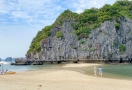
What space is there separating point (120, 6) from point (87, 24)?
20697mm

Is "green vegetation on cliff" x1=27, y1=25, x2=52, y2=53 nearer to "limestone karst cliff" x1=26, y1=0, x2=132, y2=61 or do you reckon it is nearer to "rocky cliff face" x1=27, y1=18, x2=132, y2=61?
"limestone karst cliff" x1=26, y1=0, x2=132, y2=61

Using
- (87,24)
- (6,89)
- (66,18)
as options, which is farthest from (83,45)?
(6,89)

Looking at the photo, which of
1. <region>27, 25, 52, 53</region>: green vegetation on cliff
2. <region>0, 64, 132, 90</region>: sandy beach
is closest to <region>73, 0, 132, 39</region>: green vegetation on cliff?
<region>27, 25, 52, 53</region>: green vegetation on cliff

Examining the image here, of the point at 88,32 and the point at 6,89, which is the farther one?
the point at 88,32

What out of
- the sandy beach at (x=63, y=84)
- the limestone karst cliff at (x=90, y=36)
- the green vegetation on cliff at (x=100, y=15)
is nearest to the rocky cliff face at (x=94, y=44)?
the limestone karst cliff at (x=90, y=36)

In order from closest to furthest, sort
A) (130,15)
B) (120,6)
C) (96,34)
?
(96,34) → (130,15) → (120,6)

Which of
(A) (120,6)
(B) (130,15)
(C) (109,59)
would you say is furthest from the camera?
(A) (120,6)

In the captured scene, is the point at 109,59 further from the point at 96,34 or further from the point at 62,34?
the point at 62,34

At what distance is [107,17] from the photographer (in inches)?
3457

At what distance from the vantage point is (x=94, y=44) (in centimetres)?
8425

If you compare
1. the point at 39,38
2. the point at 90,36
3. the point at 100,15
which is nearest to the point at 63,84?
the point at 90,36

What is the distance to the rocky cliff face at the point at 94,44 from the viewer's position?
81.2 m

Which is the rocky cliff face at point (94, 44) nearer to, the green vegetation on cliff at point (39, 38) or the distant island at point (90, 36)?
the distant island at point (90, 36)

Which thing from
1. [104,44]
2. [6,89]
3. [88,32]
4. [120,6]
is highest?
[120,6]
